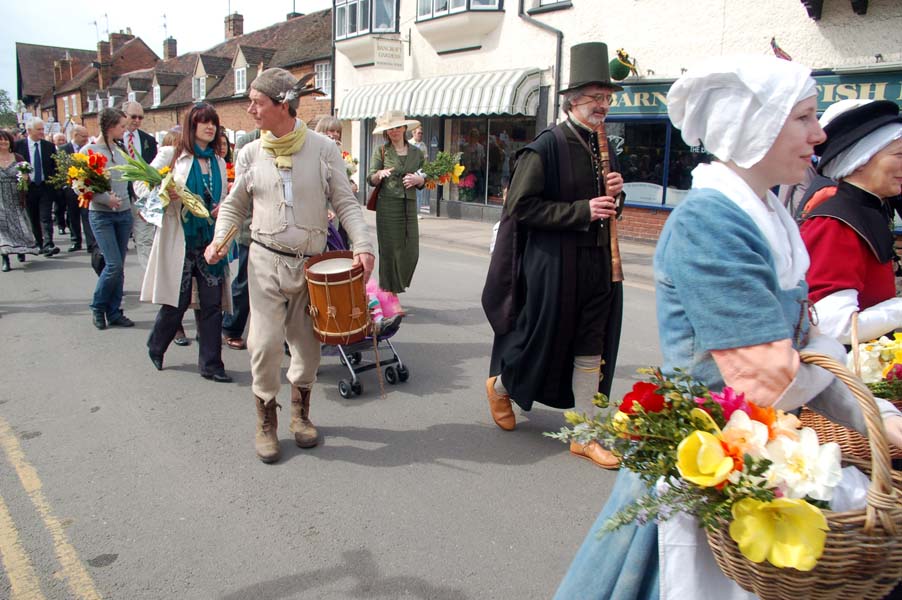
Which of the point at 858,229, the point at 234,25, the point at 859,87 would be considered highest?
the point at 234,25

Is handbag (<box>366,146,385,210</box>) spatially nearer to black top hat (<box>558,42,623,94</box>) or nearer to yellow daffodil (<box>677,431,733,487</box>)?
black top hat (<box>558,42,623,94</box>)

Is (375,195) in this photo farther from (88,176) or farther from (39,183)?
(39,183)

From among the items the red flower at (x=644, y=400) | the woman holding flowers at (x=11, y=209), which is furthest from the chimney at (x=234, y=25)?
the red flower at (x=644, y=400)

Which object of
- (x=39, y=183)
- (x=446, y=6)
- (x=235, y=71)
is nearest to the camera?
(x=39, y=183)

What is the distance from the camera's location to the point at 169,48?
2082 inches

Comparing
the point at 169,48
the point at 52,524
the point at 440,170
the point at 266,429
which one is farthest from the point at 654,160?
the point at 169,48

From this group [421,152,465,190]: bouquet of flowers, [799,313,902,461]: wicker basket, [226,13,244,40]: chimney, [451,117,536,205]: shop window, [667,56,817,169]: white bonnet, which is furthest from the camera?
[226,13,244,40]: chimney

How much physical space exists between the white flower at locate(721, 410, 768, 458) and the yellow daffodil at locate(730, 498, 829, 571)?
0.34ft

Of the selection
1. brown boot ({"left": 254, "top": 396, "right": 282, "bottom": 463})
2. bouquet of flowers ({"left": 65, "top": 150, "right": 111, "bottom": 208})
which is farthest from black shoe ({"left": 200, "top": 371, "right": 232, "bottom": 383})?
bouquet of flowers ({"left": 65, "top": 150, "right": 111, "bottom": 208})

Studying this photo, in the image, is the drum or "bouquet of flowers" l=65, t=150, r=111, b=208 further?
"bouquet of flowers" l=65, t=150, r=111, b=208

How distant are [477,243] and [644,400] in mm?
12933

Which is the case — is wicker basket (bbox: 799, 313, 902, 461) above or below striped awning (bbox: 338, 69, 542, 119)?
below

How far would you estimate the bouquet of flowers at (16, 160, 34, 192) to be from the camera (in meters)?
11.0

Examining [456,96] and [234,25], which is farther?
[234,25]
